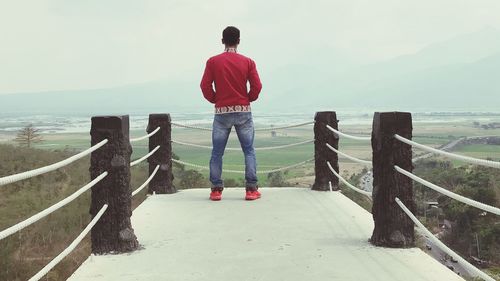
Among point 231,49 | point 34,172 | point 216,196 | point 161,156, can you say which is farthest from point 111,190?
point 161,156

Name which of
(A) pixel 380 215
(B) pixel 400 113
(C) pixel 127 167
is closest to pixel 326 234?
(A) pixel 380 215

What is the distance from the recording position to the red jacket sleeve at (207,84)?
586 centimetres

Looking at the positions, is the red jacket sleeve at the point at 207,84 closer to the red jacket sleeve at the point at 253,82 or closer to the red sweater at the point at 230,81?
the red sweater at the point at 230,81

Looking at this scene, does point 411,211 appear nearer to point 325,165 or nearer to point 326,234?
point 326,234

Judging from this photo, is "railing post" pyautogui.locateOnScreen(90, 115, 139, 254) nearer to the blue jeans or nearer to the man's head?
the blue jeans

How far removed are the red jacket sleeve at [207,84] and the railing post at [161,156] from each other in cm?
143

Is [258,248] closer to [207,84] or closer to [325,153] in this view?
[207,84]

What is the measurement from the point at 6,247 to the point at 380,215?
13.9 meters

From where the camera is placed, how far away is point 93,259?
3871mm

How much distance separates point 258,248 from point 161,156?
11.1 feet

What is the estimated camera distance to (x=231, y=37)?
5.87 metres

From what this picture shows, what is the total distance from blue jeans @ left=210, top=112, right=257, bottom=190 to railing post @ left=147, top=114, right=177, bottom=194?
3.47 ft

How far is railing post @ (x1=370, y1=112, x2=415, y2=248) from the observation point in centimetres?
414

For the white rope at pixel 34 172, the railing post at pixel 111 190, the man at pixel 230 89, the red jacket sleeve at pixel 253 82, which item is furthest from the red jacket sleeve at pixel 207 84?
the white rope at pixel 34 172
